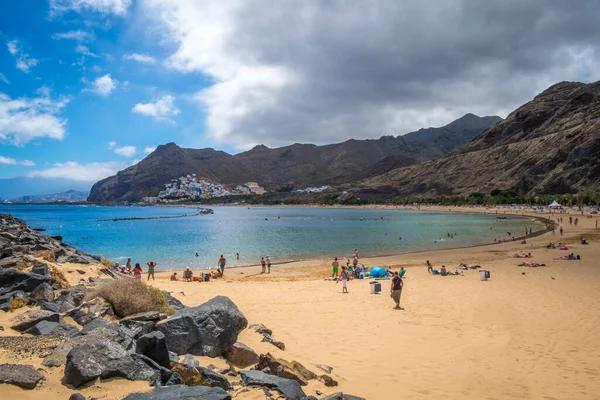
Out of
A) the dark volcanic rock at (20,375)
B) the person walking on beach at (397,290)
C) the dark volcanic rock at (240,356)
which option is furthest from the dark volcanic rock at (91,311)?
the person walking on beach at (397,290)

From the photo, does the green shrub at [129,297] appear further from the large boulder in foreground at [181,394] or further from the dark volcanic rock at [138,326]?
the large boulder in foreground at [181,394]

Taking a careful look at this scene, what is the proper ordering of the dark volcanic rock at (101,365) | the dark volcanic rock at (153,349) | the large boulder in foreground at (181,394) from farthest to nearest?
the dark volcanic rock at (153,349) < the dark volcanic rock at (101,365) < the large boulder in foreground at (181,394)

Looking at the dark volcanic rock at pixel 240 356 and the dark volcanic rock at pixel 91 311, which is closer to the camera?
the dark volcanic rock at pixel 240 356

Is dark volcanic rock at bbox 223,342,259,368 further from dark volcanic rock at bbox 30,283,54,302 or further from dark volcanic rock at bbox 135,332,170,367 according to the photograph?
dark volcanic rock at bbox 30,283,54,302

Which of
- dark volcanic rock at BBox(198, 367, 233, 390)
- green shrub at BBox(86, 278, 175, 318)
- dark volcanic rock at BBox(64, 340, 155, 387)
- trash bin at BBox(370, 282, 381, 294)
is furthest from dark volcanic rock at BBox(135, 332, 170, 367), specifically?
trash bin at BBox(370, 282, 381, 294)

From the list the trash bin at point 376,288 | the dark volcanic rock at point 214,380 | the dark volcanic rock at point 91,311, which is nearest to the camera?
the dark volcanic rock at point 214,380

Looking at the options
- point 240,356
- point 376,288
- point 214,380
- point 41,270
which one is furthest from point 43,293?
point 376,288

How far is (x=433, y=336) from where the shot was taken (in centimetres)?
1090

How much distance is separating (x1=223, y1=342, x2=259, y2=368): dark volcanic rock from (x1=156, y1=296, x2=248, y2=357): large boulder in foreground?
166 millimetres

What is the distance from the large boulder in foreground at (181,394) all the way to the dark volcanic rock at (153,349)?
40.0 inches

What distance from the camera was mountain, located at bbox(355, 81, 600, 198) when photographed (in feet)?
376

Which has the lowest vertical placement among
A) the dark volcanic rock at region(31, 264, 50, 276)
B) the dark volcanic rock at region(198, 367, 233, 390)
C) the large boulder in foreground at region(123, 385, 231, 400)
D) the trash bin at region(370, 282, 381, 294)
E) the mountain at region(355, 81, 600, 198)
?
the trash bin at region(370, 282, 381, 294)

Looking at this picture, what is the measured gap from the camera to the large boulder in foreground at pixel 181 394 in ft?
14.9

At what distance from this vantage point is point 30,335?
6504 mm
